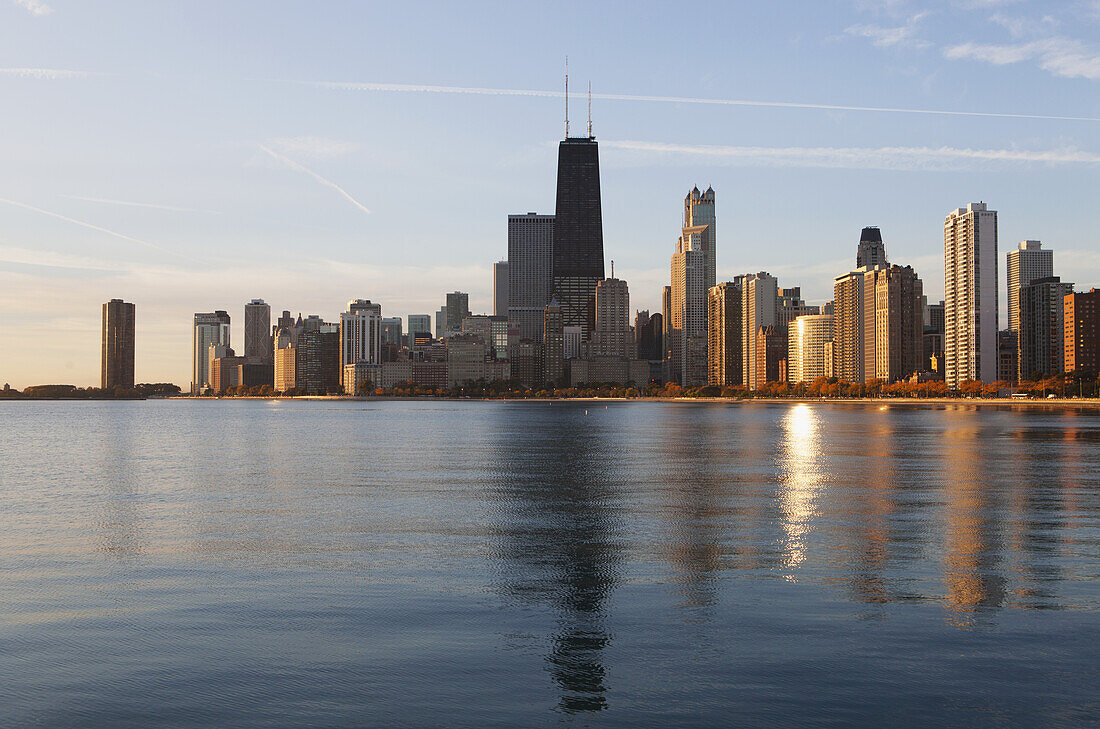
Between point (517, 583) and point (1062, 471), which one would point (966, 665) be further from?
point (1062, 471)

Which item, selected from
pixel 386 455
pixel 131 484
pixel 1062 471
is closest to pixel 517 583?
pixel 131 484

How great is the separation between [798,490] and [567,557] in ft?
94.3

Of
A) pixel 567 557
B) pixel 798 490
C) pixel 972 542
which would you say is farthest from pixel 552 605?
pixel 798 490

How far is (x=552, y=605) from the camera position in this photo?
94.0 ft

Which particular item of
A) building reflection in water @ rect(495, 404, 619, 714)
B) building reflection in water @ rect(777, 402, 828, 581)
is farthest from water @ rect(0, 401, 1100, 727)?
building reflection in water @ rect(777, 402, 828, 581)

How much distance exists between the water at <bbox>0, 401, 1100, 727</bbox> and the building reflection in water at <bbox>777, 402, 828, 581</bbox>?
0.44 meters

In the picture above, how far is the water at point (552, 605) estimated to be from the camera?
2022 centimetres

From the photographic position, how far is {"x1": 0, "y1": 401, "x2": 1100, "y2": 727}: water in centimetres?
2022

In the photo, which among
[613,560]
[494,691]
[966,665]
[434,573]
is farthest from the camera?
[613,560]

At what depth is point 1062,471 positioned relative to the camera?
75.1 metres

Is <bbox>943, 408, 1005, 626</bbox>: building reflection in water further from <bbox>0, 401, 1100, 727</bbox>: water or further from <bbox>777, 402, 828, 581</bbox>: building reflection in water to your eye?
<bbox>777, 402, 828, 581</bbox>: building reflection in water

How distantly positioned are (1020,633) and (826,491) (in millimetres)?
35789

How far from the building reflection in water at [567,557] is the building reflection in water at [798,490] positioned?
7.20 m

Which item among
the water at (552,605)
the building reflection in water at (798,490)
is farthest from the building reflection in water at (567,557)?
the building reflection in water at (798,490)
